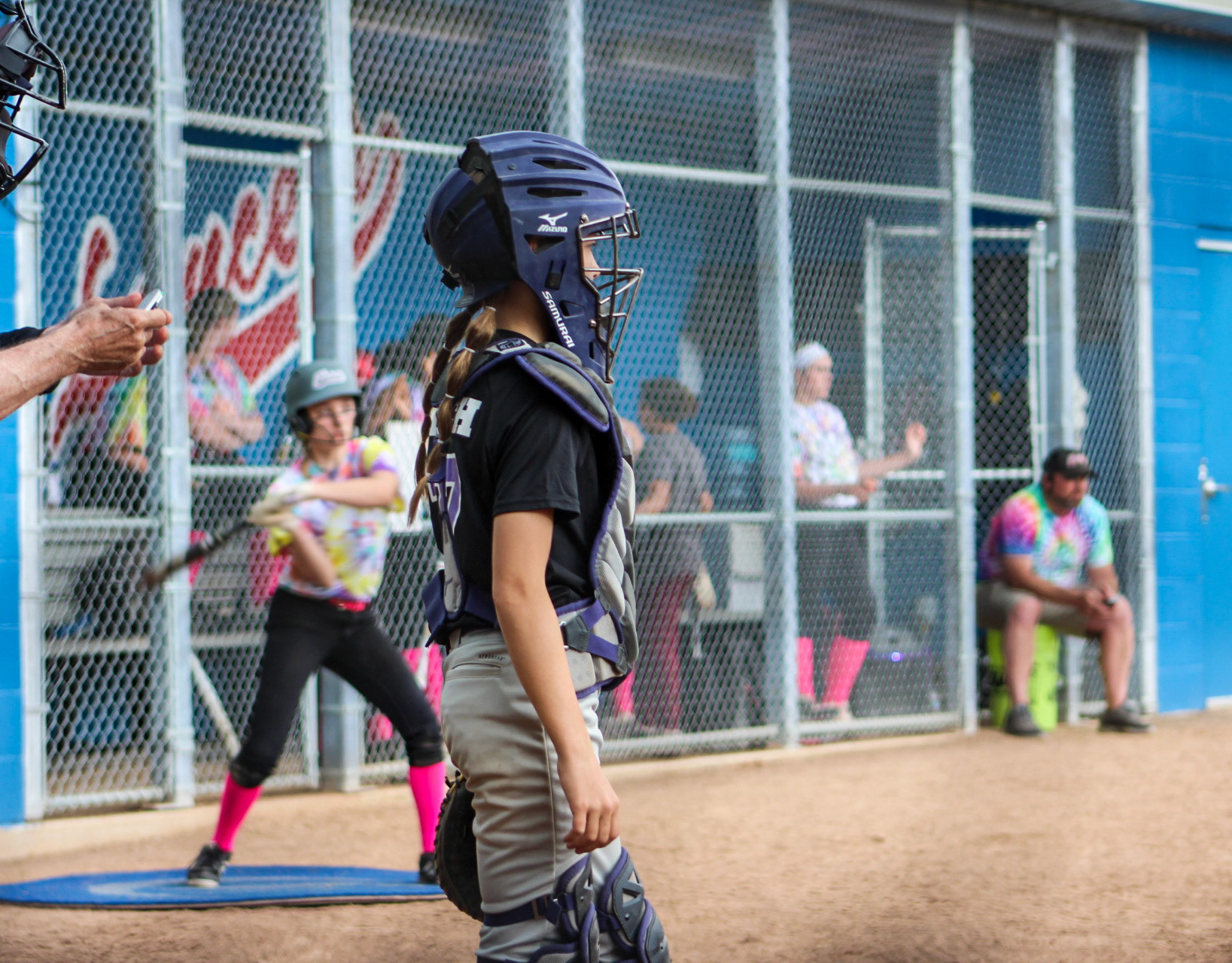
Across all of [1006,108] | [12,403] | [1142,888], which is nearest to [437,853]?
[12,403]

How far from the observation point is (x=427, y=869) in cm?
525

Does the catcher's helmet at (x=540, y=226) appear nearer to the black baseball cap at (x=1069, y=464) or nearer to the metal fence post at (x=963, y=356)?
the metal fence post at (x=963, y=356)

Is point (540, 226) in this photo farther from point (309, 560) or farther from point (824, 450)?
point (824, 450)

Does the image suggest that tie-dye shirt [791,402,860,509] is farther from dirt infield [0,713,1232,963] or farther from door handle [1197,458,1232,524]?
door handle [1197,458,1232,524]

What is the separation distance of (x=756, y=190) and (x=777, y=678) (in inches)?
102

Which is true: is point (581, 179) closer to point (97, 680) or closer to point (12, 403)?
point (12, 403)

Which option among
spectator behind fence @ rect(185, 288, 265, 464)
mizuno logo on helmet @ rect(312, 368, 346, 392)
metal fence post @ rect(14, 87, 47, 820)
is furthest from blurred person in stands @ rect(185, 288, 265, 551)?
mizuno logo on helmet @ rect(312, 368, 346, 392)

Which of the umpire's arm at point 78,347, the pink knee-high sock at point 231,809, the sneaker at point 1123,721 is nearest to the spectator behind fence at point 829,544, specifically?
the sneaker at point 1123,721

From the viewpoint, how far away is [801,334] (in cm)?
839

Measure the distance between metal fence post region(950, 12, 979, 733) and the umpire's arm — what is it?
20.8 ft

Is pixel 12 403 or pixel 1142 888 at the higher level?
pixel 12 403

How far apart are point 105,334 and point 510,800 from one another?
3.91ft

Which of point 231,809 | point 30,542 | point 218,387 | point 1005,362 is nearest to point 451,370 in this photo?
point 231,809

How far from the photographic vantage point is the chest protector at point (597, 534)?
245 centimetres
